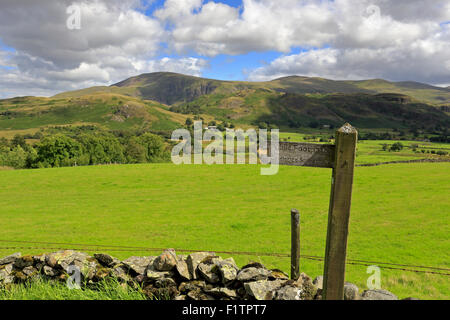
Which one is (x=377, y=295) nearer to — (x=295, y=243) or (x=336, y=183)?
(x=336, y=183)

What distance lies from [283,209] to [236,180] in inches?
837

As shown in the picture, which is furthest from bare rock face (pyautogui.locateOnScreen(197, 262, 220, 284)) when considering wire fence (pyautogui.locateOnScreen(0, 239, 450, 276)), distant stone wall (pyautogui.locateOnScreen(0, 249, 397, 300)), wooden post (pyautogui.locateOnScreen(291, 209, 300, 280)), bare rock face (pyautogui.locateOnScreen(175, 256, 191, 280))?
wire fence (pyautogui.locateOnScreen(0, 239, 450, 276))

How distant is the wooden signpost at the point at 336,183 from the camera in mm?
5344

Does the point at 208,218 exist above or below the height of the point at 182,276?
below

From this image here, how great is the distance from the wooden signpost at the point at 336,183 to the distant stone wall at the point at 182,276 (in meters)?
1.26

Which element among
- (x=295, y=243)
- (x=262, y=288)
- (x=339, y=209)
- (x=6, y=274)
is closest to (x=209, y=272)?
(x=262, y=288)

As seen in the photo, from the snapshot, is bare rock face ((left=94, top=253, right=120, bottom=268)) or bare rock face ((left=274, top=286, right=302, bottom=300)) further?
bare rock face ((left=94, top=253, right=120, bottom=268))

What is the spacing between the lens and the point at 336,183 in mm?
5430

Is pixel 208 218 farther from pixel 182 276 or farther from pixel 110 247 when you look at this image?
pixel 182 276

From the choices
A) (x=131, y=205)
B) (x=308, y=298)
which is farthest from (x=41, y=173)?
A: (x=308, y=298)

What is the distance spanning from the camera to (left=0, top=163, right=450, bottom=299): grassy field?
63.1ft

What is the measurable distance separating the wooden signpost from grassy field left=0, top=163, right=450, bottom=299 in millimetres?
8274

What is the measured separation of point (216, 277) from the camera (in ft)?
26.6

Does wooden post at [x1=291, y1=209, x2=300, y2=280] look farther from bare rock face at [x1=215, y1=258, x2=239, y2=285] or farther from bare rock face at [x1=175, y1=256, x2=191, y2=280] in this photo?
bare rock face at [x1=175, y1=256, x2=191, y2=280]
